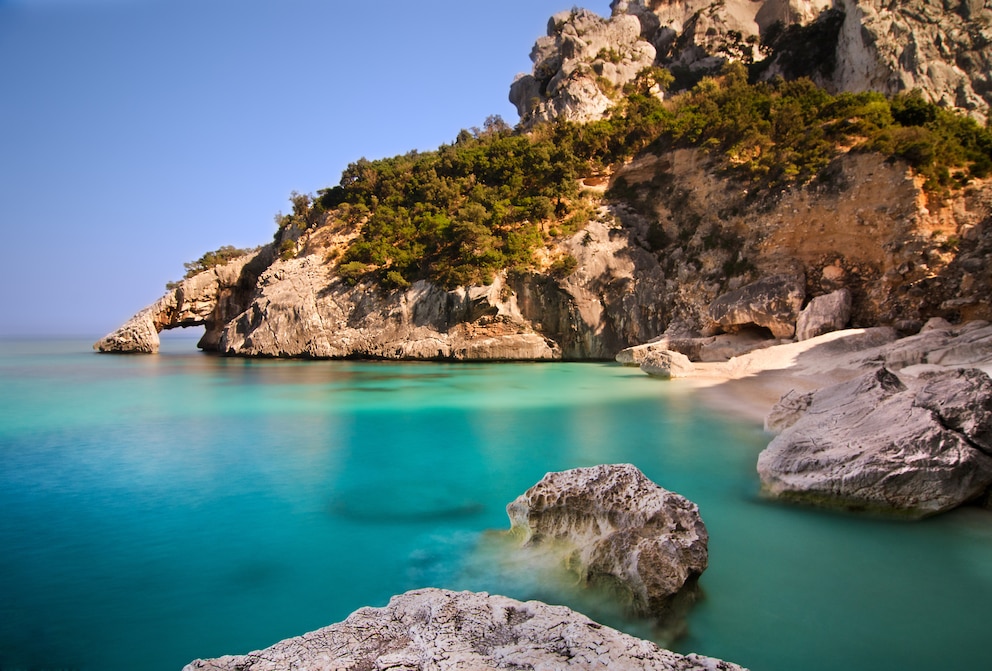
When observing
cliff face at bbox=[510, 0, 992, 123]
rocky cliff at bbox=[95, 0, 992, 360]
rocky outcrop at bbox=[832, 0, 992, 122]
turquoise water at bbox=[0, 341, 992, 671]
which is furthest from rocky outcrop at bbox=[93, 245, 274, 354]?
rocky outcrop at bbox=[832, 0, 992, 122]

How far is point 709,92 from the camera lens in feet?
95.1

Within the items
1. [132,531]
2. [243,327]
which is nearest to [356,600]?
[132,531]

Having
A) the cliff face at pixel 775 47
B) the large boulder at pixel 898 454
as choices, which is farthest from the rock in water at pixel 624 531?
the cliff face at pixel 775 47

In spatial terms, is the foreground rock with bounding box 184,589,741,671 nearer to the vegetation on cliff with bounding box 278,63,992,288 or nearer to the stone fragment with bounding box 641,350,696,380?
the stone fragment with bounding box 641,350,696,380

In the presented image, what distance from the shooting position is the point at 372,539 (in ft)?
18.9

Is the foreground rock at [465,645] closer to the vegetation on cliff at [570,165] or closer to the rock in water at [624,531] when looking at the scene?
the rock in water at [624,531]

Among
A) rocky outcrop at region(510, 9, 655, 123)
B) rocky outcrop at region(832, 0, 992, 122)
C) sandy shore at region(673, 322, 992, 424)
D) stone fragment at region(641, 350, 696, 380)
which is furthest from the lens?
rocky outcrop at region(510, 9, 655, 123)

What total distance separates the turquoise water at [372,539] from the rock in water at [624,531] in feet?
0.73

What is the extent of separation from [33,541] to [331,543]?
3086 millimetres

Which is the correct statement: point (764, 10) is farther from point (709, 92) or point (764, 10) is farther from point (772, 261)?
point (772, 261)

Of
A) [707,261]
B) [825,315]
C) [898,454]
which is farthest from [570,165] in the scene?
[898,454]

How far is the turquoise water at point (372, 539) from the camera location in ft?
12.8

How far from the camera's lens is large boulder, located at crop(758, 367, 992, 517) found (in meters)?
5.52

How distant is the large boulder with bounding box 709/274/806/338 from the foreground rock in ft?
65.6
